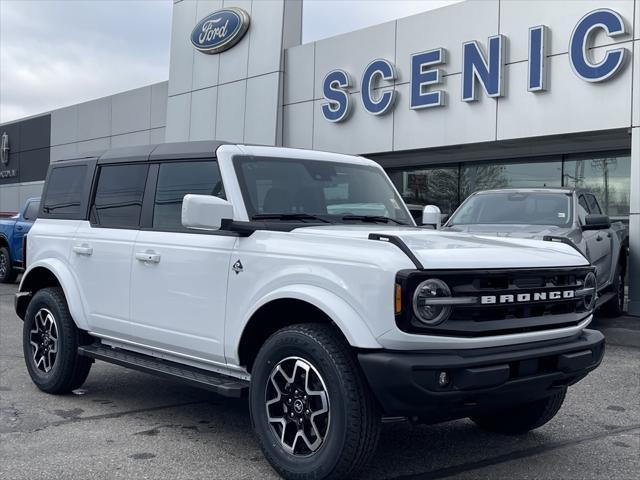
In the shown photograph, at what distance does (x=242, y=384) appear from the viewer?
4516 mm

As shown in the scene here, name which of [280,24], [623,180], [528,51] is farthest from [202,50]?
[623,180]

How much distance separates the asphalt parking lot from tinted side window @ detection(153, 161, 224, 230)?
55.4 inches

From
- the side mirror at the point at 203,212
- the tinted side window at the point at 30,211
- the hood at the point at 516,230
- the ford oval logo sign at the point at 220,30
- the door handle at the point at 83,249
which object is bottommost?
the door handle at the point at 83,249

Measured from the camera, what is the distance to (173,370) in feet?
16.2

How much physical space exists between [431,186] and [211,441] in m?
13.4

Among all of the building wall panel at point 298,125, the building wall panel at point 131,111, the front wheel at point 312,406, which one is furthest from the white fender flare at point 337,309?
the building wall panel at point 131,111

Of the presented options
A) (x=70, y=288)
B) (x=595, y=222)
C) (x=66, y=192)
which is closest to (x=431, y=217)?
(x=70, y=288)

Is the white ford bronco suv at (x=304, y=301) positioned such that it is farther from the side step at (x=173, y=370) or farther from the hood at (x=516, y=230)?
the hood at (x=516, y=230)

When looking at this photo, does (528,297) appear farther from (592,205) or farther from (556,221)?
(592,205)

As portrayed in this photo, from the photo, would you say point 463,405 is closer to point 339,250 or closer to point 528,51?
point 339,250

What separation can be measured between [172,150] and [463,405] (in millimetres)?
2785

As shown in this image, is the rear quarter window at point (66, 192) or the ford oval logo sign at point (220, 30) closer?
the rear quarter window at point (66, 192)

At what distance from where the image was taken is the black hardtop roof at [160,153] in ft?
16.7

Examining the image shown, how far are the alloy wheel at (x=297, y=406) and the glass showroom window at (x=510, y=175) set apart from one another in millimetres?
12047
